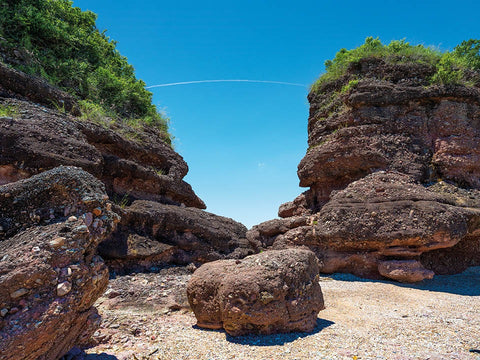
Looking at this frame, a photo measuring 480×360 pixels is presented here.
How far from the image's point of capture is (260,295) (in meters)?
3.87

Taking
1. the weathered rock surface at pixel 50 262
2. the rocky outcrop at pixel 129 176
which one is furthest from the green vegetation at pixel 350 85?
the weathered rock surface at pixel 50 262

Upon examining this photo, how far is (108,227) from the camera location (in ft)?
9.71

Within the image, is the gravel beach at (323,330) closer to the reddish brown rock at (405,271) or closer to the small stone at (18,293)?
the reddish brown rock at (405,271)

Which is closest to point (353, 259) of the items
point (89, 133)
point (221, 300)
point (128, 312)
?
point (221, 300)

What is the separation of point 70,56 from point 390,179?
45.4 feet

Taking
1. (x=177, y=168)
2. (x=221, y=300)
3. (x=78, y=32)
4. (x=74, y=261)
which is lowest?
(x=221, y=300)

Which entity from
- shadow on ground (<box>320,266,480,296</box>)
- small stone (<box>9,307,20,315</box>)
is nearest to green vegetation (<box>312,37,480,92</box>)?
shadow on ground (<box>320,266,480,296</box>)

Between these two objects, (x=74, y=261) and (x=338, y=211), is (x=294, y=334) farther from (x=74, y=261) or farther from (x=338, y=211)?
(x=338, y=211)

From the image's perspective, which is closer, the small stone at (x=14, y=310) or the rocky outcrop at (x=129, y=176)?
the small stone at (x=14, y=310)

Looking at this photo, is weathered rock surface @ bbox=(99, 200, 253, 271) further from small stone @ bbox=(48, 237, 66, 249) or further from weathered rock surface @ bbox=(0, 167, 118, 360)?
small stone @ bbox=(48, 237, 66, 249)

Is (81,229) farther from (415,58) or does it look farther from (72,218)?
(415,58)

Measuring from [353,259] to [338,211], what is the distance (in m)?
1.38

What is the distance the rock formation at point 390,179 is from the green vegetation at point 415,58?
1.09 feet

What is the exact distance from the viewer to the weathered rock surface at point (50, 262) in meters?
2.23
